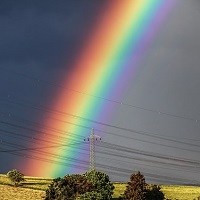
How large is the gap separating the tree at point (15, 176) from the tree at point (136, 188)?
55.3 metres

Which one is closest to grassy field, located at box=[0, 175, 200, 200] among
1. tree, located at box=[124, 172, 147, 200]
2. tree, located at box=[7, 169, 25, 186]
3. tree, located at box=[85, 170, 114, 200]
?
tree, located at box=[7, 169, 25, 186]

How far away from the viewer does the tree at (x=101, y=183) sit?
453 ft

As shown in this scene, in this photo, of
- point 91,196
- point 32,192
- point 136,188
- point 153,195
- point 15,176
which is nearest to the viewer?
point 91,196

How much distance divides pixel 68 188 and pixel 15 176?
1815 inches

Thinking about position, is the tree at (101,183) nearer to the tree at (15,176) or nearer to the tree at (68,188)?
the tree at (68,188)

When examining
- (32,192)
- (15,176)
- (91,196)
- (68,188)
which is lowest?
(91,196)

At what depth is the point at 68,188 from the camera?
132875mm

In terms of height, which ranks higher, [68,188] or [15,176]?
[15,176]

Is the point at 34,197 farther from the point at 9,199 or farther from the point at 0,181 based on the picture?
the point at 0,181

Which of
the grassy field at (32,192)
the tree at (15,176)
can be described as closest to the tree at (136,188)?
the grassy field at (32,192)

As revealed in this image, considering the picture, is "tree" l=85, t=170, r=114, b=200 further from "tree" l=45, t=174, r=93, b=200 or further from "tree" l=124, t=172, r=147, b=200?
"tree" l=124, t=172, r=147, b=200

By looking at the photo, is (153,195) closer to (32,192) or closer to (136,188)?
(136,188)

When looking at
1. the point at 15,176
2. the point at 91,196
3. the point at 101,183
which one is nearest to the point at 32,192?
the point at 15,176

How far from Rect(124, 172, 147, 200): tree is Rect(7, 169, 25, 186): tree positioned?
5528 centimetres
